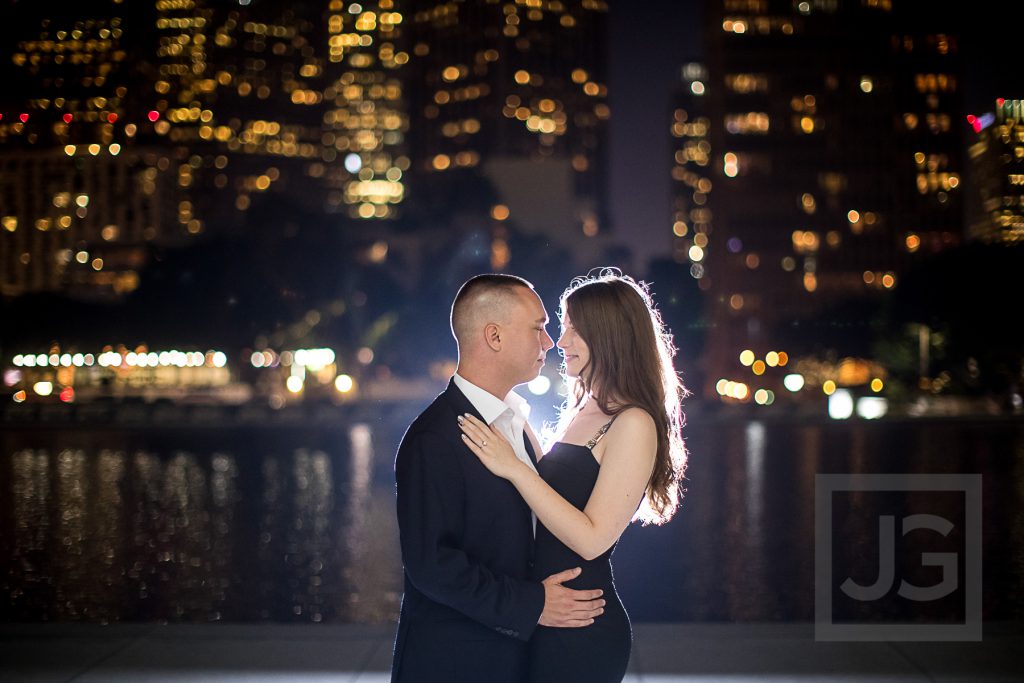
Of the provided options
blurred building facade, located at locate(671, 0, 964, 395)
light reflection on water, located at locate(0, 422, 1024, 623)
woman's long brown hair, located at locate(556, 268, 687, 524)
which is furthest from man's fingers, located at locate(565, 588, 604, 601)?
blurred building facade, located at locate(671, 0, 964, 395)

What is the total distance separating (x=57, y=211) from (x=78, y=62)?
24.2m

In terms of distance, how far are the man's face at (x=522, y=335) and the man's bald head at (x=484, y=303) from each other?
0.07ft

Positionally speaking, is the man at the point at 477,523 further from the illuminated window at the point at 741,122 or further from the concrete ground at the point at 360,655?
the illuminated window at the point at 741,122

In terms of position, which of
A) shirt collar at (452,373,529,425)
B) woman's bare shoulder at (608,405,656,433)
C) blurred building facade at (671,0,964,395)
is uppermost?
blurred building facade at (671,0,964,395)

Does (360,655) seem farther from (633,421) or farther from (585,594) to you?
(633,421)

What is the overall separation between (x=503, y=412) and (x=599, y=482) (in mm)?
396

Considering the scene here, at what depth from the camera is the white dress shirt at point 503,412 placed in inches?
129

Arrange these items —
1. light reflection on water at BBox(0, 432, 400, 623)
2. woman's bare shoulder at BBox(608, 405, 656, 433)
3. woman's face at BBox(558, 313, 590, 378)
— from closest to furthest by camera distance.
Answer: woman's bare shoulder at BBox(608, 405, 656, 433) → woman's face at BBox(558, 313, 590, 378) → light reflection on water at BBox(0, 432, 400, 623)

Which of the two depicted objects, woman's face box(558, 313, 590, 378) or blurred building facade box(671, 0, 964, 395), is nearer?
woman's face box(558, 313, 590, 378)

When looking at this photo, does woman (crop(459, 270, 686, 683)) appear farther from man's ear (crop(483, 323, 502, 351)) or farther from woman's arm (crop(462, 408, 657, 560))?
man's ear (crop(483, 323, 502, 351))

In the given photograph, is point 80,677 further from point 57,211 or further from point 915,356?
point 57,211

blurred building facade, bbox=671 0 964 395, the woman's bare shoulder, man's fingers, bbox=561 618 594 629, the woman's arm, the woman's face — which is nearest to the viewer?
the woman's arm

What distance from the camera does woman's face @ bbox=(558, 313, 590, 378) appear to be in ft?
11.8

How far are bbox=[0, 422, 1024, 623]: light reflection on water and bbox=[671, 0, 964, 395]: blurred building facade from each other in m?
99.5
